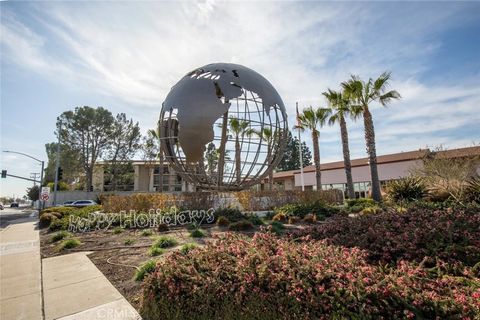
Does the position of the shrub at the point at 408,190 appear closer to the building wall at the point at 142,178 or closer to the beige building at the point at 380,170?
the beige building at the point at 380,170

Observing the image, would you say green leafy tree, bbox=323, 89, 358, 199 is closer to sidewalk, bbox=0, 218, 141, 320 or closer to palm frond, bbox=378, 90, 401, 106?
palm frond, bbox=378, 90, 401, 106

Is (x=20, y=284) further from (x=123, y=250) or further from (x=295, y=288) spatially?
(x=295, y=288)

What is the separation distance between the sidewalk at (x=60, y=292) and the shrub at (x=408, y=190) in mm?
13922

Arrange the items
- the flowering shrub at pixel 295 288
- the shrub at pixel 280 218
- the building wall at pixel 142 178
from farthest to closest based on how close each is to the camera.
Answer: the building wall at pixel 142 178 < the shrub at pixel 280 218 < the flowering shrub at pixel 295 288

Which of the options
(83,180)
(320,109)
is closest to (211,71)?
(320,109)

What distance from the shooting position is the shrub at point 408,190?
13.8 m

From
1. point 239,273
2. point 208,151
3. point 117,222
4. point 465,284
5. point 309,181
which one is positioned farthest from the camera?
point 309,181

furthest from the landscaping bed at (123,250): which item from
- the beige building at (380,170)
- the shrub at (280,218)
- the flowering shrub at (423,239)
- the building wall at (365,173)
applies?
the building wall at (365,173)

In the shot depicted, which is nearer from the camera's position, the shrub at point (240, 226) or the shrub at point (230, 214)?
the shrub at point (240, 226)

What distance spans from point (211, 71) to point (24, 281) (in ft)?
22.2

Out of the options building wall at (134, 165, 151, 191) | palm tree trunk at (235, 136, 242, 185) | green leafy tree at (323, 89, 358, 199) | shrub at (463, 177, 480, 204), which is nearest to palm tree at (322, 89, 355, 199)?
green leafy tree at (323, 89, 358, 199)

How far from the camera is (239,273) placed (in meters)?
3.14

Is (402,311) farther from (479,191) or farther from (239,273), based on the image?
(479,191)

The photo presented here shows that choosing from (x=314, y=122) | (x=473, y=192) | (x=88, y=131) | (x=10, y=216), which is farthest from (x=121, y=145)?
(x=473, y=192)
